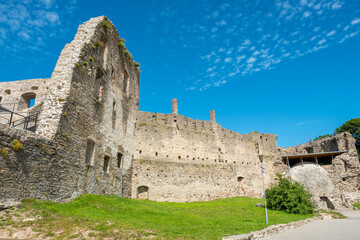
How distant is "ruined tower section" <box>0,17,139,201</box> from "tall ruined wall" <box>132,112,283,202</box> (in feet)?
5.93

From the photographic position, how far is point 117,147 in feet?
61.3

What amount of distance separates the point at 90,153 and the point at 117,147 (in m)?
3.79

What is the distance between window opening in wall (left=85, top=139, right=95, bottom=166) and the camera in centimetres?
1466

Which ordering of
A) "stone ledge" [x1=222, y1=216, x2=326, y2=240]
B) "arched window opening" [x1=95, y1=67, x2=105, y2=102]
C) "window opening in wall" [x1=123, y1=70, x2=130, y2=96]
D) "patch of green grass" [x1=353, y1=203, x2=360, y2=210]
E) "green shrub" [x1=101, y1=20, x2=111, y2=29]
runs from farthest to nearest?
"patch of green grass" [x1=353, y1=203, x2=360, y2=210], "window opening in wall" [x1=123, y1=70, x2=130, y2=96], "green shrub" [x1=101, y1=20, x2=111, y2=29], "arched window opening" [x1=95, y1=67, x2=105, y2=102], "stone ledge" [x1=222, y1=216, x2=326, y2=240]

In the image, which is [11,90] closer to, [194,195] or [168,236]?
[194,195]

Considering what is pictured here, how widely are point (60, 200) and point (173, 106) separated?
54.4ft

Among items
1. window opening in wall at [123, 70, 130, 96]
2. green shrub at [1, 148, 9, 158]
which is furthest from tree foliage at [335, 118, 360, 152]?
green shrub at [1, 148, 9, 158]

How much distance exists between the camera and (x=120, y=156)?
19.4 m

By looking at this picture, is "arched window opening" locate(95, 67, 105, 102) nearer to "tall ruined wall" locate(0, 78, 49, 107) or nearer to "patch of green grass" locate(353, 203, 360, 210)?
"tall ruined wall" locate(0, 78, 49, 107)

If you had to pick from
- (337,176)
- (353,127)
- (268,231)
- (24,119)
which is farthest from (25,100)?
(353,127)

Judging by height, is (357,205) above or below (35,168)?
below

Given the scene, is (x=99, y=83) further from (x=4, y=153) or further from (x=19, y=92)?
(x=19, y=92)

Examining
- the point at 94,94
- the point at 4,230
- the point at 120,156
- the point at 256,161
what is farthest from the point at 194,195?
the point at 4,230

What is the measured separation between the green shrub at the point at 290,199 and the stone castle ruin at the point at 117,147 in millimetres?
6189
